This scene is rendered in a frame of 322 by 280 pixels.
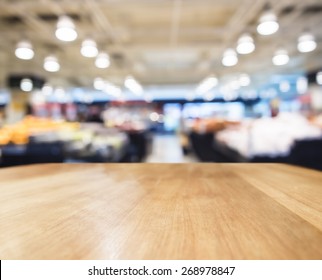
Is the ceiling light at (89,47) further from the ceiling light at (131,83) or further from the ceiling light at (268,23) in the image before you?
the ceiling light at (131,83)

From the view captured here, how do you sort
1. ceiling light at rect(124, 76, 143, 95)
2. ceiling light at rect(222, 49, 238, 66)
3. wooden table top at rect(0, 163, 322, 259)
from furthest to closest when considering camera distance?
ceiling light at rect(124, 76, 143, 95) → ceiling light at rect(222, 49, 238, 66) → wooden table top at rect(0, 163, 322, 259)

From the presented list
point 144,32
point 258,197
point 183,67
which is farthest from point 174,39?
point 258,197

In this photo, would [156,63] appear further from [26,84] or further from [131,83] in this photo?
[26,84]

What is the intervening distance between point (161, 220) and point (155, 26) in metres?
7.71

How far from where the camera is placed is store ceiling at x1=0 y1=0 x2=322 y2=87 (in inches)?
227

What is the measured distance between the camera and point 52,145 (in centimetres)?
270

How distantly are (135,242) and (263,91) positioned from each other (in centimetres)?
2325

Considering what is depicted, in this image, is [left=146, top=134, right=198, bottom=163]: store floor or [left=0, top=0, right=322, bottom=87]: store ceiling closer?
[left=0, top=0, right=322, bottom=87]: store ceiling

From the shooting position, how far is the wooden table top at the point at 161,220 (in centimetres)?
39

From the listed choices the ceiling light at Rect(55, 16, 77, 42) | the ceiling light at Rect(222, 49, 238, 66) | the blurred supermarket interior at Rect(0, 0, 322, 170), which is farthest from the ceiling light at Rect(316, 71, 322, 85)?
the ceiling light at Rect(55, 16, 77, 42)

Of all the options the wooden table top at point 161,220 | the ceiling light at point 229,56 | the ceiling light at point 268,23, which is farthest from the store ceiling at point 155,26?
the wooden table top at point 161,220

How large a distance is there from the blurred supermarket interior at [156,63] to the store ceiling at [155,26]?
0.03 m

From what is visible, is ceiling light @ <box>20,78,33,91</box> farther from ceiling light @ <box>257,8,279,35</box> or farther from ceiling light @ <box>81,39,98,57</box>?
ceiling light @ <box>257,8,279,35</box>

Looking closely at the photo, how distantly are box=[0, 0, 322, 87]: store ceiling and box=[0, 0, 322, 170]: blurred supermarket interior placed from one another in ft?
0.09
